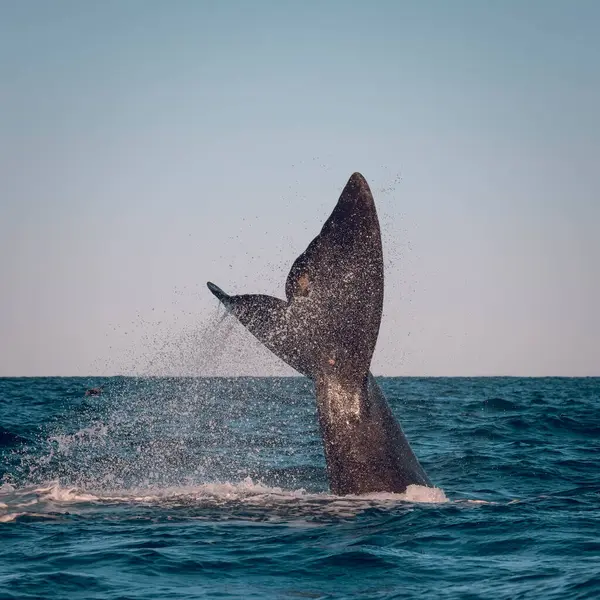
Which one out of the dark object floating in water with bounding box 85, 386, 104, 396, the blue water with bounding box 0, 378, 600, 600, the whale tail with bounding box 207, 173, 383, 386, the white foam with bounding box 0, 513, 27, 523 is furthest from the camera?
the dark object floating in water with bounding box 85, 386, 104, 396

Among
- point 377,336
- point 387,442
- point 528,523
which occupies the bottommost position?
point 528,523

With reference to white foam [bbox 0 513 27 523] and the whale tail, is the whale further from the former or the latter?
white foam [bbox 0 513 27 523]

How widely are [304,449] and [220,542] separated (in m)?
9.06

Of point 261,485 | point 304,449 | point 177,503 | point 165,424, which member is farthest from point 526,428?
point 177,503

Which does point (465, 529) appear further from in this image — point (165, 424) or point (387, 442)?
point (165, 424)

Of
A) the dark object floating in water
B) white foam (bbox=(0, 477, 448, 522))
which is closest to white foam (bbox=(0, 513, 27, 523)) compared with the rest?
white foam (bbox=(0, 477, 448, 522))

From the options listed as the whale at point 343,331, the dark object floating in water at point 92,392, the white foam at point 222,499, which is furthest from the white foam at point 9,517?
the dark object floating in water at point 92,392

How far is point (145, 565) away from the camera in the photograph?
8031mm

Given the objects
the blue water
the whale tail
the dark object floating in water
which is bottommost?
the blue water

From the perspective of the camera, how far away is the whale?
924 cm

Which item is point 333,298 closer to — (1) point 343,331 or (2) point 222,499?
(1) point 343,331

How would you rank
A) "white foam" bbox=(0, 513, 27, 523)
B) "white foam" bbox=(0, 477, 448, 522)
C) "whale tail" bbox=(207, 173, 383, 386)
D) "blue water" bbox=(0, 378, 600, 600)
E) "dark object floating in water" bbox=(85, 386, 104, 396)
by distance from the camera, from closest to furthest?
1. "blue water" bbox=(0, 378, 600, 600)
2. "whale tail" bbox=(207, 173, 383, 386)
3. "white foam" bbox=(0, 477, 448, 522)
4. "white foam" bbox=(0, 513, 27, 523)
5. "dark object floating in water" bbox=(85, 386, 104, 396)

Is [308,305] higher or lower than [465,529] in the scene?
higher

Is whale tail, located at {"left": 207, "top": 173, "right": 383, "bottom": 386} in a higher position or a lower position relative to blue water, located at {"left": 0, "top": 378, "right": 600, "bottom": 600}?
higher
